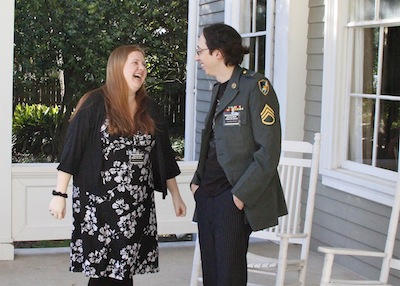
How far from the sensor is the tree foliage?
1401 centimetres

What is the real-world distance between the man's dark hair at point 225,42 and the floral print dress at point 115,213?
541mm

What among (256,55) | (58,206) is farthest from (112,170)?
(256,55)

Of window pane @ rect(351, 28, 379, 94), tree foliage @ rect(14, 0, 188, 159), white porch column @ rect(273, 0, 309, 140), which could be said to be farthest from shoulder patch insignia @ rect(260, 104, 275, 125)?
tree foliage @ rect(14, 0, 188, 159)

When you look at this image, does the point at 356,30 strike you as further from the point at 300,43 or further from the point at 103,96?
the point at 103,96

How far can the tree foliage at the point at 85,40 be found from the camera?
1401 cm

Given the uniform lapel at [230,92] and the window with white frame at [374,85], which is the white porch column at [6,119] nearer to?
the window with white frame at [374,85]

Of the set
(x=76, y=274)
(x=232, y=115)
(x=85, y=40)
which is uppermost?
(x=85, y=40)

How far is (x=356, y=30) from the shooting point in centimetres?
531

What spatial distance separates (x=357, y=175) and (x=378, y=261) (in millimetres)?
547

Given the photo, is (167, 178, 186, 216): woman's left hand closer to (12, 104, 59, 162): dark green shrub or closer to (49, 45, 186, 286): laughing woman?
(49, 45, 186, 286): laughing woman

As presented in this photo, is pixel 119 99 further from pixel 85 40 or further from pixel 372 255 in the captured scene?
pixel 85 40

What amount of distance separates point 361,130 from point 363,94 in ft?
0.76

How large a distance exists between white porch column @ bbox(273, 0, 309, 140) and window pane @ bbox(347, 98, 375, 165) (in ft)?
1.97

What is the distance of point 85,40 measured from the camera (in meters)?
14.1
